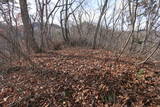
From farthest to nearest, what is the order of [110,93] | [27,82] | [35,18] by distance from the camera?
1. [35,18]
2. [27,82]
3. [110,93]

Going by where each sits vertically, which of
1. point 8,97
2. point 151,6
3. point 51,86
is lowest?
point 8,97

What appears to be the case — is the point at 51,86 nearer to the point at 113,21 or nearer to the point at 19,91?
the point at 19,91

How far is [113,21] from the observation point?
37.8ft

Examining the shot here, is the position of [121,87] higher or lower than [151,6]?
lower

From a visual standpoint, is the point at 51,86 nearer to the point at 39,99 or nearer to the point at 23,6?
the point at 39,99

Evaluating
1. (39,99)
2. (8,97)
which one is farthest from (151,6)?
(8,97)

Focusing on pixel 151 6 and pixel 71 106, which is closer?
pixel 71 106

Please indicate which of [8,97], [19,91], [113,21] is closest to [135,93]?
[19,91]

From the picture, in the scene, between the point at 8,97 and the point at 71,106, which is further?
the point at 8,97

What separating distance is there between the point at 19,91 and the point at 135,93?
2.69 meters

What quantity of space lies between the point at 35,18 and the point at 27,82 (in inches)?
377

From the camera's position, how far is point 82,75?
3254mm

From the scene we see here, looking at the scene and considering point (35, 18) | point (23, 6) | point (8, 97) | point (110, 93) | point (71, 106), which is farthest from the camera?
point (35, 18)

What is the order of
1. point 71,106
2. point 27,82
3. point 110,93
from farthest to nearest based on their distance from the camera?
1. point 27,82
2. point 110,93
3. point 71,106
